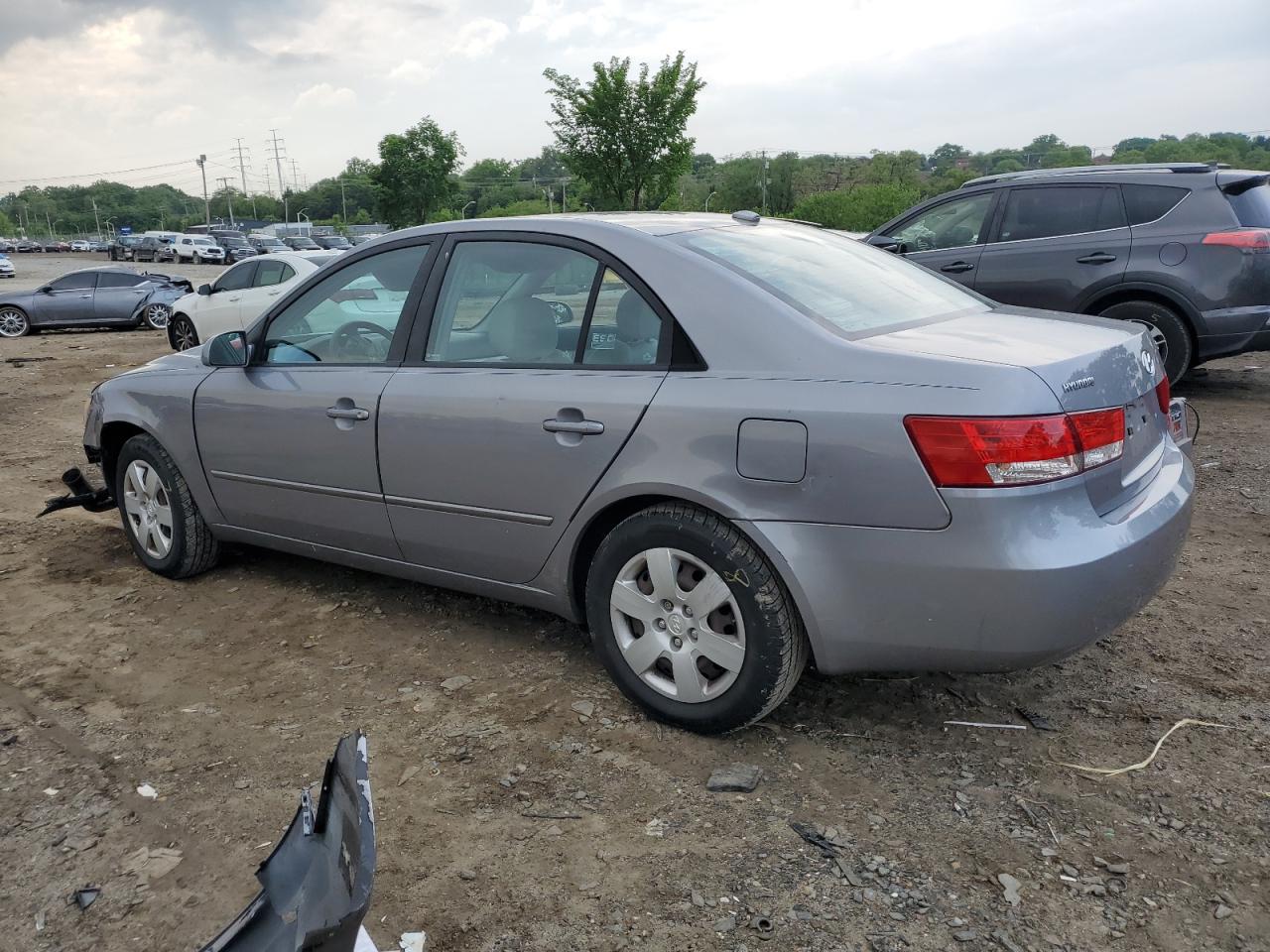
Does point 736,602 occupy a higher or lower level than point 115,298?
lower

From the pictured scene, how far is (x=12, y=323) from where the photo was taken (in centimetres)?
1864

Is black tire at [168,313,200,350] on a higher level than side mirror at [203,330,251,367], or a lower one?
lower

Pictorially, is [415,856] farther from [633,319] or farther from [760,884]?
[633,319]

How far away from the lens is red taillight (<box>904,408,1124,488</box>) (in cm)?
248

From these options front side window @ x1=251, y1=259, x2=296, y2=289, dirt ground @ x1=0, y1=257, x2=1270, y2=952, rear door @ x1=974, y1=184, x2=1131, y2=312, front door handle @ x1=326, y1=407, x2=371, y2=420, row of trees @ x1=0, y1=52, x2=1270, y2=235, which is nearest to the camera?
dirt ground @ x1=0, y1=257, x2=1270, y2=952

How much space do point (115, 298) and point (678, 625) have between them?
19.3 metres

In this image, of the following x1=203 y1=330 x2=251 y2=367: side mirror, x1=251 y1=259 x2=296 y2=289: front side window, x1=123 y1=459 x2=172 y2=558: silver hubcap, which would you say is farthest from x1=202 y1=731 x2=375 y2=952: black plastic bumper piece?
x1=251 y1=259 x2=296 y2=289: front side window

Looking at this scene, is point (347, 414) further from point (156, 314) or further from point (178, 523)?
point (156, 314)

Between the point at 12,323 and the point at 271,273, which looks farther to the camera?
the point at 12,323

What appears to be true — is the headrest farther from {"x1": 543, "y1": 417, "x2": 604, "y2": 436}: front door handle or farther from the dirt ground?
the dirt ground

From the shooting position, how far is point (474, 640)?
12.9 ft

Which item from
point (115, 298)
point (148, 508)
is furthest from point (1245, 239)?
point (115, 298)

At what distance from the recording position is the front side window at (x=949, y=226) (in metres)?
8.23

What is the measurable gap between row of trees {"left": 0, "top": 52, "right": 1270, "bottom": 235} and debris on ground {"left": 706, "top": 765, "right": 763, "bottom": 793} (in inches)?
344
